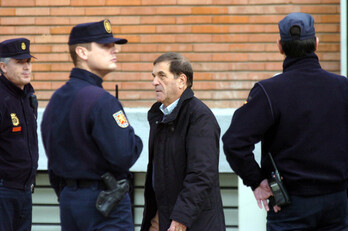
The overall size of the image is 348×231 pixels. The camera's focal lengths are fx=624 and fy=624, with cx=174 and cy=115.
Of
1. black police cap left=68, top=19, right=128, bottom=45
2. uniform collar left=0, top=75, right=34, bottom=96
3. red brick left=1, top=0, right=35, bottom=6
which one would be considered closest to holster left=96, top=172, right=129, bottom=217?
black police cap left=68, top=19, right=128, bottom=45

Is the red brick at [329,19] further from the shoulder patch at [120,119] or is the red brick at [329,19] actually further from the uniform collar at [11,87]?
the shoulder patch at [120,119]

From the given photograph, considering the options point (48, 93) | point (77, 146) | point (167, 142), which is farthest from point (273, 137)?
point (48, 93)

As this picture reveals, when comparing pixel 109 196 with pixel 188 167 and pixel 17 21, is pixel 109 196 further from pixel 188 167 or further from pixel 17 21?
pixel 17 21

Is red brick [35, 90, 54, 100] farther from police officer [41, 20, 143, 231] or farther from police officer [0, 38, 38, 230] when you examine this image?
police officer [41, 20, 143, 231]

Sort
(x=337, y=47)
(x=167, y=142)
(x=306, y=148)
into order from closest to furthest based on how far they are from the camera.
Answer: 1. (x=306, y=148)
2. (x=167, y=142)
3. (x=337, y=47)

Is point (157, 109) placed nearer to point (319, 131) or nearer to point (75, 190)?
point (75, 190)

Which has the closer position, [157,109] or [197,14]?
[157,109]

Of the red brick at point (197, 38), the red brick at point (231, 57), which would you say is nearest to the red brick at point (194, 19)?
the red brick at point (197, 38)

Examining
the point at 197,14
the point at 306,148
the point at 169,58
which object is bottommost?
the point at 306,148

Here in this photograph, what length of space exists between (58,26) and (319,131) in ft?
12.1

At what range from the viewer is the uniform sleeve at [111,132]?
306cm

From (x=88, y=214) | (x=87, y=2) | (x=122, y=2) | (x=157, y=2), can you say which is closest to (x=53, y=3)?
(x=87, y=2)

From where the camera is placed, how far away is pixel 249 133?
3.16m

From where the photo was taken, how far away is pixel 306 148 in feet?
10.1
